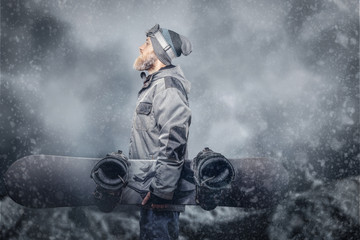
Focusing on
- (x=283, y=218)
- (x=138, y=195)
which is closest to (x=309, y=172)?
(x=283, y=218)

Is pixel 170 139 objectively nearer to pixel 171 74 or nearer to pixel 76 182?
pixel 171 74

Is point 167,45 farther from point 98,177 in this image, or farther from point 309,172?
point 309,172

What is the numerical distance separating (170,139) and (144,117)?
1.48ft

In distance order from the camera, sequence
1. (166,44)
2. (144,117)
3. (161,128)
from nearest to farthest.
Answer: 1. (161,128)
2. (144,117)
3. (166,44)

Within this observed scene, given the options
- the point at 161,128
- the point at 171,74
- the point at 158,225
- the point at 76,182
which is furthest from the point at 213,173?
the point at 76,182

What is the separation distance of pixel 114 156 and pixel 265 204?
1669 mm

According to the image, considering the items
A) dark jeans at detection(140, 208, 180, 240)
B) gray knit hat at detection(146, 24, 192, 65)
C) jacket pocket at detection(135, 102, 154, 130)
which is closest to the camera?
dark jeans at detection(140, 208, 180, 240)

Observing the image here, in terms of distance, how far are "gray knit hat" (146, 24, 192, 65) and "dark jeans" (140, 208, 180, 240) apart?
134cm

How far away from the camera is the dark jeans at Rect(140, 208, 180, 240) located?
1.89m

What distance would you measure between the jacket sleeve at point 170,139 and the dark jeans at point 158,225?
0.34 m

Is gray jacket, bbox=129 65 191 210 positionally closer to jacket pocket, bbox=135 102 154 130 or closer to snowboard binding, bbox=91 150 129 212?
jacket pocket, bbox=135 102 154 130

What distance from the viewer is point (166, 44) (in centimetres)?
238

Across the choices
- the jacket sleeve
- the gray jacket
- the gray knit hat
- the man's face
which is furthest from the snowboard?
the gray knit hat

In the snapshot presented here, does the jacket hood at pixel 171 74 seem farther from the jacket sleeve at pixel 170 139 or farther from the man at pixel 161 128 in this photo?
the jacket sleeve at pixel 170 139
